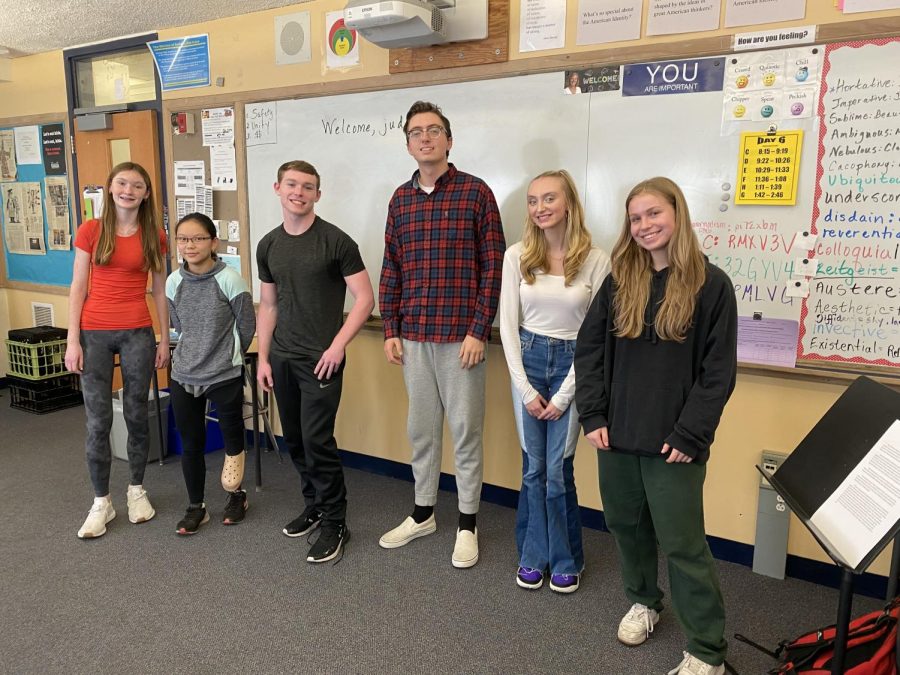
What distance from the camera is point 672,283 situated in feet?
5.52

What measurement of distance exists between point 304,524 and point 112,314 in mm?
1155

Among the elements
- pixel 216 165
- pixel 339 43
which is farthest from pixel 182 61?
pixel 339 43

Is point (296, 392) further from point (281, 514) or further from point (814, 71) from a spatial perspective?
point (814, 71)

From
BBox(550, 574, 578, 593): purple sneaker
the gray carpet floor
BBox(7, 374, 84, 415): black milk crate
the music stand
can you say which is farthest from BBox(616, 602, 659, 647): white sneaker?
BBox(7, 374, 84, 415): black milk crate

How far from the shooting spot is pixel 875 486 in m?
1.37

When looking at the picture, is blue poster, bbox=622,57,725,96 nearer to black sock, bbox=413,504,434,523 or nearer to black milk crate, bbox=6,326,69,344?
black sock, bbox=413,504,434,523

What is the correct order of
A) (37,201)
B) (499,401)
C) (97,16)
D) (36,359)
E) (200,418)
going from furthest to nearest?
(37,201) → (36,359) → (97,16) → (499,401) → (200,418)

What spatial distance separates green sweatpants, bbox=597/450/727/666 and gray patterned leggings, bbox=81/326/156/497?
6.28 ft

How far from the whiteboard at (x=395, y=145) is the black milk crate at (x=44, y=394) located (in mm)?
1934

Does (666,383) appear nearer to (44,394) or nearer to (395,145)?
(395,145)

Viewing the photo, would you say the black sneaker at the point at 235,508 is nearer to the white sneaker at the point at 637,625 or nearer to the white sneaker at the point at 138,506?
the white sneaker at the point at 138,506

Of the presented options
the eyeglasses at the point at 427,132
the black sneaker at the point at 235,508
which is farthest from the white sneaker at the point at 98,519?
the eyeglasses at the point at 427,132

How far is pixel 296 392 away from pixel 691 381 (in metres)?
1.49

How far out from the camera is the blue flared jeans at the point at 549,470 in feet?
7.07
